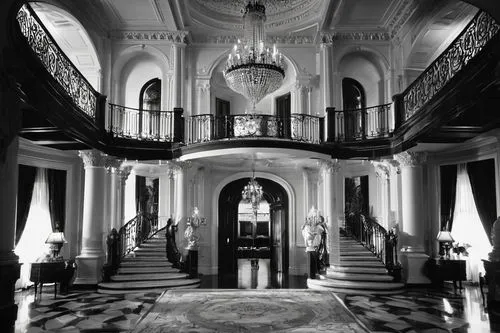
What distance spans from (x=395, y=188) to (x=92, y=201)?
7.97m

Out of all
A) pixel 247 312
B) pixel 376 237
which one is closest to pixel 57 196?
pixel 247 312

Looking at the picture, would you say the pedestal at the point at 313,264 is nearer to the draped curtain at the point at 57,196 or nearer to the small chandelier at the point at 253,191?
the small chandelier at the point at 253,191

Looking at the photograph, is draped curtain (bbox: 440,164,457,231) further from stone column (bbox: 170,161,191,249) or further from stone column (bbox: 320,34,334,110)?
stone column (bbox: 170,161,191,249)

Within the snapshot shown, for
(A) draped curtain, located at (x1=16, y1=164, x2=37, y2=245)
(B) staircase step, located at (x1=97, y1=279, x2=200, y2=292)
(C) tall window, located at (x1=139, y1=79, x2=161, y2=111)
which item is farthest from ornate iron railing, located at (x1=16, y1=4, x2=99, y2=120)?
(B) staircase step, located at (x1=97, y1=279, x2=200, y2=292)

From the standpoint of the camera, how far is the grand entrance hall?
7.67 m

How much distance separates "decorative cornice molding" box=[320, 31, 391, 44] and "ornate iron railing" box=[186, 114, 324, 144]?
7.81 feet

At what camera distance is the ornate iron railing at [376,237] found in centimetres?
1139

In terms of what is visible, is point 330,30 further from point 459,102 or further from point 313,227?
point 459,102

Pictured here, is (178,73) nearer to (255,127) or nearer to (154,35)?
(154,35)

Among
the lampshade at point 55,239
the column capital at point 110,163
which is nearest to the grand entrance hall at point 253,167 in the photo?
the lampshade at point 55,239

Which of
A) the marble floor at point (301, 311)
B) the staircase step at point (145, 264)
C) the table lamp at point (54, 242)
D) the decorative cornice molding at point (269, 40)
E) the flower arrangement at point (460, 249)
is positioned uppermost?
the decorative cornice molding at point (269, 40)

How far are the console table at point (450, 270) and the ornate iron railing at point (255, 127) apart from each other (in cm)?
445

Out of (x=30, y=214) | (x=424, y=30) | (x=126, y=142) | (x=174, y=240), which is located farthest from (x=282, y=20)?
(x=30, y=214)

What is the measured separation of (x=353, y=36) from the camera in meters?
13.5
